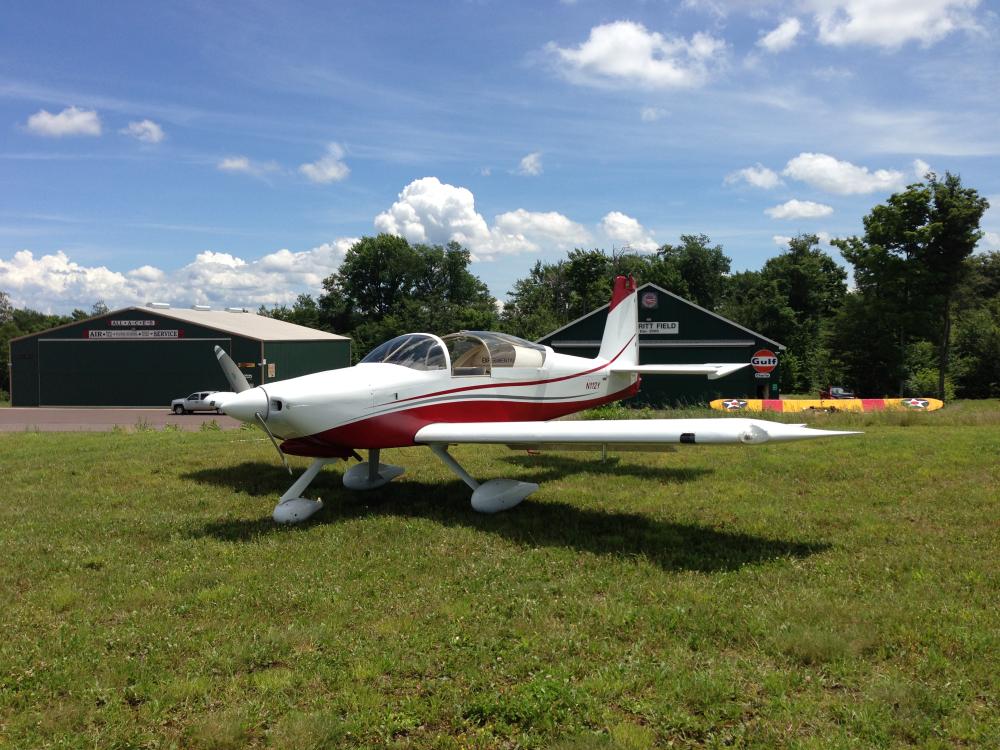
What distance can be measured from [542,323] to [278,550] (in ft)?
189

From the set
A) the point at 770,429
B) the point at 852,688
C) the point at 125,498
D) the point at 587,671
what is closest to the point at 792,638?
the point at 852,688

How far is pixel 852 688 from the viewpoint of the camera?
372 cm

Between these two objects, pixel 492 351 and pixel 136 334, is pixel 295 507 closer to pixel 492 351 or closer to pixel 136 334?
pixel 492 351

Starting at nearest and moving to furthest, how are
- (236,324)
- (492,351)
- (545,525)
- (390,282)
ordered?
(545,525)
(492,351)
(236,324)
(390,282)

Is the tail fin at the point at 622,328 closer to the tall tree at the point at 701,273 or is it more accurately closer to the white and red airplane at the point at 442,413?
the white and red airplane at the point at 442,413

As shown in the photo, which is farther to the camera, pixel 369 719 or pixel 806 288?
pixel 806 288

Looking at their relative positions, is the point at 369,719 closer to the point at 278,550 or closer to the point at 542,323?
the point at 278,550

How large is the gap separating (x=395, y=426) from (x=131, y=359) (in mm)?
37028

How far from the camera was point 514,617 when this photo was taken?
478 cm

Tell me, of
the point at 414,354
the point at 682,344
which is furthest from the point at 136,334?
the point at 414,354

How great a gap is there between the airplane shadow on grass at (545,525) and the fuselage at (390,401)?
0.88 meters

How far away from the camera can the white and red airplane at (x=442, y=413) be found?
6956 millimetres

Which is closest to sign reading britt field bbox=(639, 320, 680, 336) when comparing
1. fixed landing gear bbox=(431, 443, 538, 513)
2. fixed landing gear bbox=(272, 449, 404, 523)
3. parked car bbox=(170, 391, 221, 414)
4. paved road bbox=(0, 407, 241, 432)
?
paved road bbox=(0, 407, 241, 432)

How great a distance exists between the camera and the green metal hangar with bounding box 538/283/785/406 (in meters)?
30.6
